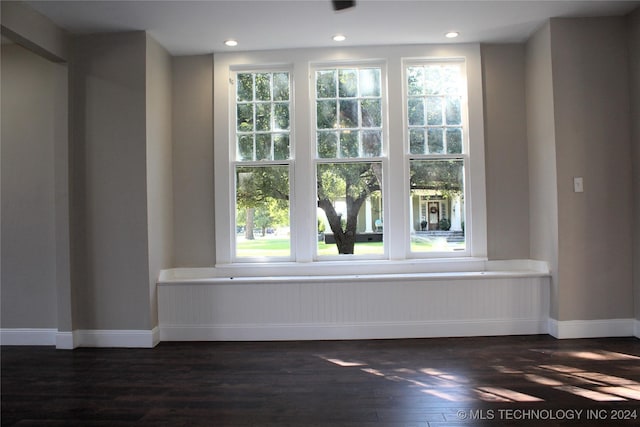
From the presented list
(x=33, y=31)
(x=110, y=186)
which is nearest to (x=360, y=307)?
(x=110, y=186)

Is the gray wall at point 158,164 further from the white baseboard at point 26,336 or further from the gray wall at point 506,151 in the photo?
the gray wall at point 506,151

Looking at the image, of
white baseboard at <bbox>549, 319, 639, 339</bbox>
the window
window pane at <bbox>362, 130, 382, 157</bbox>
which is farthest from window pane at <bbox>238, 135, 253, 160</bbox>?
white baseboard at <bbox>549, 319, 639, 339</bbox>

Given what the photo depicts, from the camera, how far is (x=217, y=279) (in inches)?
165

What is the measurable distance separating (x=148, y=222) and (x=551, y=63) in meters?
3.93

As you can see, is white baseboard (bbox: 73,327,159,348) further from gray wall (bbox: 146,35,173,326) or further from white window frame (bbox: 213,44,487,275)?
white window frame (bbox: 213,44,487,275)

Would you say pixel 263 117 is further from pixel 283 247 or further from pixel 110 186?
pixel 110 186

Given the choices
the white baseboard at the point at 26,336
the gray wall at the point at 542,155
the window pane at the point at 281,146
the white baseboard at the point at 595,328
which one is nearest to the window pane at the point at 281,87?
the window pane at the point at 281,146

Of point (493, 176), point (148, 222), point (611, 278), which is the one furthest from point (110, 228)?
point (611, 278)

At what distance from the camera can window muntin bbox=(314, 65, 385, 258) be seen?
4473 millimetres

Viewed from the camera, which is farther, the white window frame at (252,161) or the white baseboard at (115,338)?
the white window frame at (252,161)

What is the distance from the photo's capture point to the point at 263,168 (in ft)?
Answer: 14.8

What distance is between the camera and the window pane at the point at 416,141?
4.46m

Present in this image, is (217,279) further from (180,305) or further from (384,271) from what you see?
(384,271)

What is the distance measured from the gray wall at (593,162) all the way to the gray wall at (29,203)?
4.76 metres
